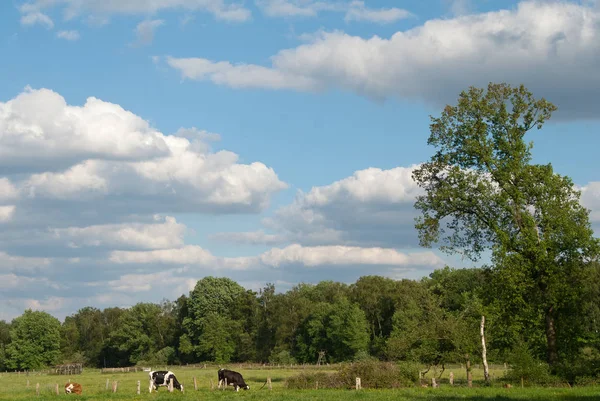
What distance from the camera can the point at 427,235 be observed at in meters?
42.2

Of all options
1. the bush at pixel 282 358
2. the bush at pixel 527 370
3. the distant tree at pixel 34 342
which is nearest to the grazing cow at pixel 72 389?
the bush at pixel 527 370

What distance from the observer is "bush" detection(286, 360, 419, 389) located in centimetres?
4075

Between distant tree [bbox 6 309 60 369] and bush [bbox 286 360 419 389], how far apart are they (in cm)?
9228

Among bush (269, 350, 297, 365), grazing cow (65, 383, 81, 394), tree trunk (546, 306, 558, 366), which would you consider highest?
tree trunk (546, 306, 558, 366)

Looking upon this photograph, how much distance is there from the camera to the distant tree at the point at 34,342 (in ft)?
392

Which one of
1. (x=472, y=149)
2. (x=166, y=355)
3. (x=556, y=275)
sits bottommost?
(x=166, y=355)

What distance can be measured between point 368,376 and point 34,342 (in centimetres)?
9757

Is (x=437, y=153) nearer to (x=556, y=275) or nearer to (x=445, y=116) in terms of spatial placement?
(x=445, y=116)

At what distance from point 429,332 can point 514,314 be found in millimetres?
5458

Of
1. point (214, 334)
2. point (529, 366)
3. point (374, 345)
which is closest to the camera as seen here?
point (529, 366)

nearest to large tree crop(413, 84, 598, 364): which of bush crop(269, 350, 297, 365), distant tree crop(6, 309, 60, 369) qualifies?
bush crop(269, 350, 297, 365)

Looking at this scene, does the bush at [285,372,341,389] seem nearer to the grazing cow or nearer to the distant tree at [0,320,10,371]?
the grazing cow

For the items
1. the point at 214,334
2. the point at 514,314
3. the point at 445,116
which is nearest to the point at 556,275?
the point at 514,314

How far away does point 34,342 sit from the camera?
121 meters
